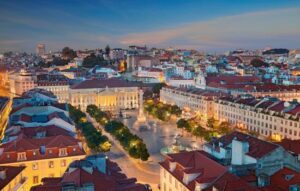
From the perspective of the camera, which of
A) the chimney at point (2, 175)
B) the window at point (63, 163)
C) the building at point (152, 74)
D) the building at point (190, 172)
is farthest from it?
A: the building at point (152, 74)

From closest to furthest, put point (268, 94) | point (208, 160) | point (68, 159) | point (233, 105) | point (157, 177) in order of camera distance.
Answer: point (208, 160), point (68, 159), point (157, 177), point (233, 105), point (268, 94)

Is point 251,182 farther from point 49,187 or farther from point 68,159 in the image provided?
point 68,159

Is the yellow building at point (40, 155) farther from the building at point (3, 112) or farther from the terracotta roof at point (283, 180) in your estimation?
the building at point (3, 112)

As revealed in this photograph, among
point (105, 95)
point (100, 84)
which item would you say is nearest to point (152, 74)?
point (100, 84)

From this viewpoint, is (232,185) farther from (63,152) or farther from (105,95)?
(105,95)

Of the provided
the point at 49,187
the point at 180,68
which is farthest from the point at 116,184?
the point at 180,68

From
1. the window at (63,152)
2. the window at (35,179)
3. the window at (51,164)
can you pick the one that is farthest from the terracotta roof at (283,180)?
the window at (35,179)
